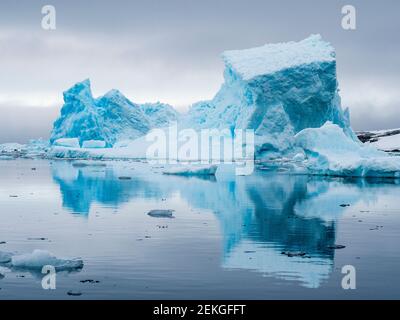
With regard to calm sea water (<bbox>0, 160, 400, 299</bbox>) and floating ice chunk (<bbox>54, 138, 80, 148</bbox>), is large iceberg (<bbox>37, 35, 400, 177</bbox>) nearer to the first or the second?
calm sea water (<bbox>0, 160, 400, 299</bbox>)

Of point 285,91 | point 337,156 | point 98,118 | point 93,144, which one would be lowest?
point 337,156

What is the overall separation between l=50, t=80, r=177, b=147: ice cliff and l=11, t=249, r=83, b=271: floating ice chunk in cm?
5031

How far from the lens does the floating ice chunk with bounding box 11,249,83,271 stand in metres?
8.37

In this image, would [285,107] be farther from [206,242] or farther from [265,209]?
[206,242]

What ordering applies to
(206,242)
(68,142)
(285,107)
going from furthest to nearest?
1. (68,142)
2. (285,107)
3. (206,242)

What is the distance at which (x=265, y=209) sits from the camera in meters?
16.1

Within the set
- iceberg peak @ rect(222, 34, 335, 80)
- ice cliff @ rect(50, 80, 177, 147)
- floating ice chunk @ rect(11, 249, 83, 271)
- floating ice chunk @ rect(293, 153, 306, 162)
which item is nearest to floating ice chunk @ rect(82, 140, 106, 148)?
ice cliff @ rect(50, 80, 177, 147)

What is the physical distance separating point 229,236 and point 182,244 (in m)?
1.31

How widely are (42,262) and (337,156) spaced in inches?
894

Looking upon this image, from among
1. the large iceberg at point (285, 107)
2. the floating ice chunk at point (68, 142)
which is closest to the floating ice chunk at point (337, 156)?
the large iceberg at point (285, 107)

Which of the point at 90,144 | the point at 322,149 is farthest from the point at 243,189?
the point at 90,144

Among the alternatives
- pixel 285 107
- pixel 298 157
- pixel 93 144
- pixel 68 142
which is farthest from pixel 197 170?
pixel 68 142

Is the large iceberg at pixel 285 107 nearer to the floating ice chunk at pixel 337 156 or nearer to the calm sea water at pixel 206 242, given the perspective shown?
the floating ice chunk at pixel 337 156

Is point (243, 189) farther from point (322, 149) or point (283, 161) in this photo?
point (283, 161)
